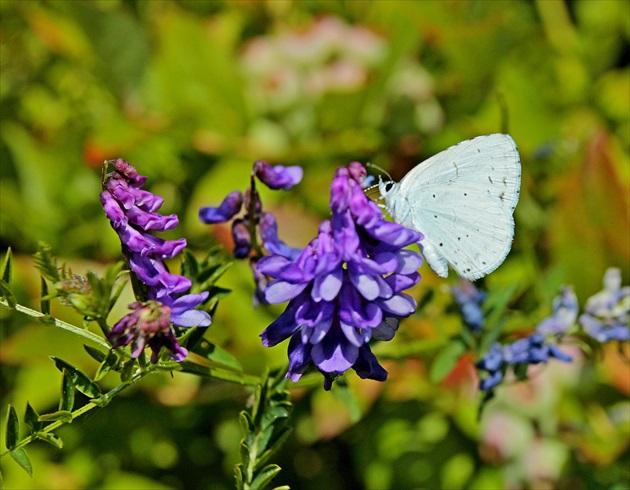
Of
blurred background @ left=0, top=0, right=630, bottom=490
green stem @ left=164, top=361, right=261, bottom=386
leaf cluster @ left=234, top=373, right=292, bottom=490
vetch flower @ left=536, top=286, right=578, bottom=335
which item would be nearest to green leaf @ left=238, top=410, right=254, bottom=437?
leaf cluster @ left=234, top=373, right=292, bottom=490

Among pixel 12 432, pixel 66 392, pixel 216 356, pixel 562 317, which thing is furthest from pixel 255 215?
pixel 562 317

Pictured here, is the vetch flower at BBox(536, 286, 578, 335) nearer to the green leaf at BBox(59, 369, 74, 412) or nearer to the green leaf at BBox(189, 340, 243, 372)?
the green leaf at BBox(189, 340, 243, 372)

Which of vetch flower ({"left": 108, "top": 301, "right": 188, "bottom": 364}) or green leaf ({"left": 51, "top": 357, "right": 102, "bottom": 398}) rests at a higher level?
vetch flower ({"left": 108, "top": 301, "right": 188, "bottom": 364})

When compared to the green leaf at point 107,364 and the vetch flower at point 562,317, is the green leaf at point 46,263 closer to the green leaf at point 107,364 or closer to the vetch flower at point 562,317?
the green leaf at point 107,364

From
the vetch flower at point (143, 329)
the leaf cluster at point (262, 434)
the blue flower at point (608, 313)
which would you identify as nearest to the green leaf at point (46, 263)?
the vetch flower at point (143, 329)

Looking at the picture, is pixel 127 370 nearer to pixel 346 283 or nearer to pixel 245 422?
pixel 245 422
